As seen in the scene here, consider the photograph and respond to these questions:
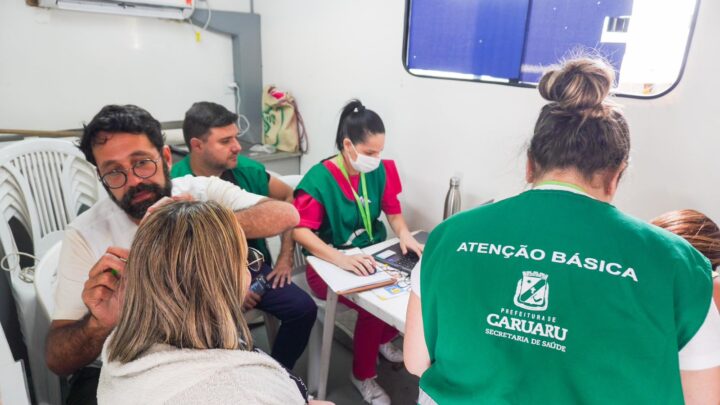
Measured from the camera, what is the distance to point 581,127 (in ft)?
2.71

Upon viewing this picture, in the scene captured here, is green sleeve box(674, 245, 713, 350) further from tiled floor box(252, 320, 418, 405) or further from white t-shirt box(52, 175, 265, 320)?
tiled floor box(252, 320, 418, 405)

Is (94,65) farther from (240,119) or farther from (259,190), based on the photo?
(259,190)

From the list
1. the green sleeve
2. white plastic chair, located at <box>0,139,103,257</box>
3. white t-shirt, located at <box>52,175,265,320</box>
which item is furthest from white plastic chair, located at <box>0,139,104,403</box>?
the green sleeve

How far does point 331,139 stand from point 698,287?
236 cm

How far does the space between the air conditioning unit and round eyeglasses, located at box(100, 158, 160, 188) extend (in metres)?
1.80

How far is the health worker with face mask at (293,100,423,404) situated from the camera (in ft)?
6.24

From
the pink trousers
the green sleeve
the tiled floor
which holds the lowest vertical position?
the tiled floor

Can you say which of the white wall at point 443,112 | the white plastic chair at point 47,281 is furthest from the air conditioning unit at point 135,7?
the white plastic chair at point 47,281

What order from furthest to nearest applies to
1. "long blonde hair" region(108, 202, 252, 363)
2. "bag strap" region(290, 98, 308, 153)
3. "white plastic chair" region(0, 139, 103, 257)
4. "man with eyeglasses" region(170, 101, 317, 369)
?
1. "bag strap" region(290, 98, 308, 153)
2. "white plastic chair" region(0, 139, 103, 257)
3. "man with eyeglasses" region(170, 101, 317, 369)
4. "long blonde hair" region(108, 202, 252, 363)

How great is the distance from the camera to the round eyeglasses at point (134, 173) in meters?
1.31

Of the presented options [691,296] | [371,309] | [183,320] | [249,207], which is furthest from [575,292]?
[249,207]

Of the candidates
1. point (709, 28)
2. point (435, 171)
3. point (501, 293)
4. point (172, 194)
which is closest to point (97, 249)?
point (172, 194)

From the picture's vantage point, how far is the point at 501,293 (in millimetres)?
763

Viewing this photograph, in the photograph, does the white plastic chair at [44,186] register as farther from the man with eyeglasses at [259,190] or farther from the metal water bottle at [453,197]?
the metal water bottle at [453,197]
